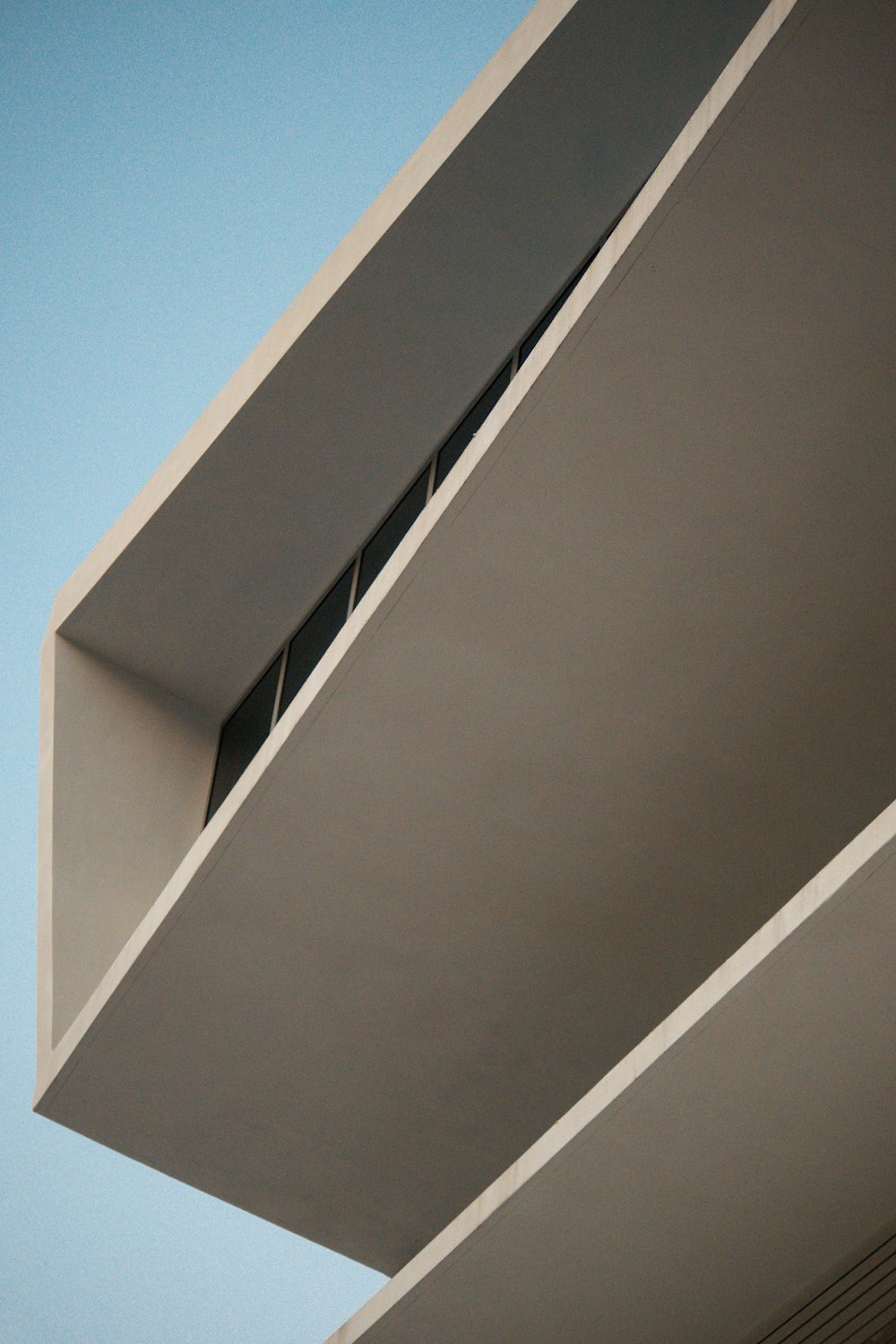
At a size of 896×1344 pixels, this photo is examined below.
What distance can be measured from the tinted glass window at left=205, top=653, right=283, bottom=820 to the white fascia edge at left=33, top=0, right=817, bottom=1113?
1.66 metres

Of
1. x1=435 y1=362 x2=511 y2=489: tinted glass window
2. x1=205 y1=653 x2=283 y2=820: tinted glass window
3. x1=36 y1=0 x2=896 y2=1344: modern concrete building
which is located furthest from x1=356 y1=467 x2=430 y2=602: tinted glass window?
x1=205 y1=653 x2=283 y2=820: tinted glass window

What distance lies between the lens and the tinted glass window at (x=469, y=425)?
11719 mm

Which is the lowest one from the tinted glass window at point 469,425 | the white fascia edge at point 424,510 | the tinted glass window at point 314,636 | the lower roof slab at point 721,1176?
the lower roof slab at point 721,1176

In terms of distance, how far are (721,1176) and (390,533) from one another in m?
6.93

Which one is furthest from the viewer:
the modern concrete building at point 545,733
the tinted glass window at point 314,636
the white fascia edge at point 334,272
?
the tinted glass window at point 314,636

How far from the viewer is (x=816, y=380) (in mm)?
7309

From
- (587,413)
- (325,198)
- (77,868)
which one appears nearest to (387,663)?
(587,413)

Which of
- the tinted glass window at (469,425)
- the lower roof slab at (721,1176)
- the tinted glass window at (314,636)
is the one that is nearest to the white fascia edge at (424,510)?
the tinted glass window at (469,425)

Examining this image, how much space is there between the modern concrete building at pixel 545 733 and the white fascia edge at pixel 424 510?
0.03m

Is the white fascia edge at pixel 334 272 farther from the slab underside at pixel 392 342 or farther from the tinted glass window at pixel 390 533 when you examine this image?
the tinted glass window at pixel 390 533

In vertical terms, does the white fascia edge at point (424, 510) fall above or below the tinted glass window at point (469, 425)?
below

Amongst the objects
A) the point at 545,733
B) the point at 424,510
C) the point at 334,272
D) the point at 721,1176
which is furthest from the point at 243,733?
the point at 721,1176

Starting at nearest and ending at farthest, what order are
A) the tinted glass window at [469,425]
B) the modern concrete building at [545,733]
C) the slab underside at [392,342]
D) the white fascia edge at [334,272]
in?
the modern concrete building at [545,733] → the white fascia edge at [334,272] → the slab underside at [392,342] → the tinted glass window at [469,425]

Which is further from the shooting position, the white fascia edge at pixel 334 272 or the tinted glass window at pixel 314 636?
the tinted glass window at pixel 314 636
